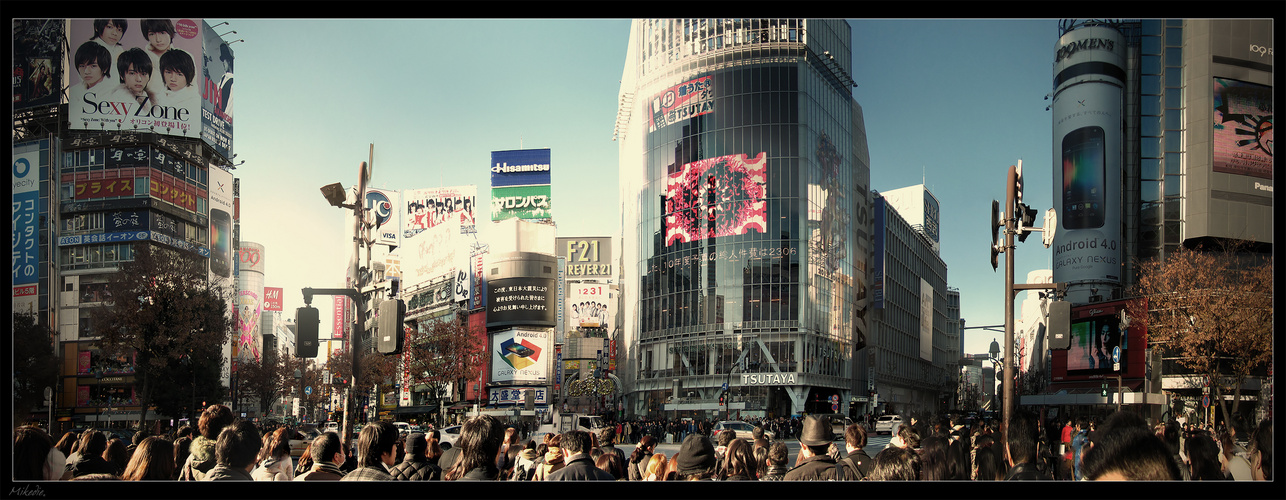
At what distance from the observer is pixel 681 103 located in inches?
3314

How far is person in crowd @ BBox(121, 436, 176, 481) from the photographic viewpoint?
Answer: 785cm

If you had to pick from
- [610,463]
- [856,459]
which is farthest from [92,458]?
[856,459]

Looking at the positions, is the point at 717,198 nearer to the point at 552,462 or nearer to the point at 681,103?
the point at 681,103

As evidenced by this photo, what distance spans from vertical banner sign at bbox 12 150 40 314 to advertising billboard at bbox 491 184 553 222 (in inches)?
1635

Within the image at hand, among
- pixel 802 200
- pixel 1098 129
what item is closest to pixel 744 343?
pixel 802 200

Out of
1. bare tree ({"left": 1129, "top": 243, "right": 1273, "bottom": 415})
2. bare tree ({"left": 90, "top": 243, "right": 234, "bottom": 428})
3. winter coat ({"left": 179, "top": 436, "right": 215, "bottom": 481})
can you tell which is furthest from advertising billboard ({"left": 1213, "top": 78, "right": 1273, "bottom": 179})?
winter coat ({"left": 179, "top": 436, "right": 215, "bottom": 481})

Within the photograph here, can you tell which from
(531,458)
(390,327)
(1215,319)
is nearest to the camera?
(531,458)

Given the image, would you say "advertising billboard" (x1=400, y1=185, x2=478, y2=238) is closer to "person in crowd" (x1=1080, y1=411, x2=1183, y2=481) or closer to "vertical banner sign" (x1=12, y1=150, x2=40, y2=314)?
"vertical banner sign" (x1=12, y1=150, x2=40, y2=314)

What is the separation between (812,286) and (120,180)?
192 ft

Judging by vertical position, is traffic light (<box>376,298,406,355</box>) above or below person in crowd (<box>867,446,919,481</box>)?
above

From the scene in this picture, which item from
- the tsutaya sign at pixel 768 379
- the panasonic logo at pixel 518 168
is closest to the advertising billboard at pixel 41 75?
the panasonic logo at pixel 518 168

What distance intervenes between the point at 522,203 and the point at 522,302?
1512 centimetres

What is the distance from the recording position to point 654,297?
87.9 metres

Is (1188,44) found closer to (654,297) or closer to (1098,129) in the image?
(1098,129)
